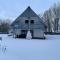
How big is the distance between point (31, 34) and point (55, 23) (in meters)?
34.3

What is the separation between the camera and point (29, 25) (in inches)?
1458

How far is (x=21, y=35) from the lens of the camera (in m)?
36.5

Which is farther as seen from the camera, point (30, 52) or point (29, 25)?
point (29, 25)

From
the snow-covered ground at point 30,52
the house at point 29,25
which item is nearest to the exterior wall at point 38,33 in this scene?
the house at point 29,25

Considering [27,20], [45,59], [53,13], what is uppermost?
[53,13]

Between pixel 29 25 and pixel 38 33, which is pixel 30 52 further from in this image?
pixel 29 25

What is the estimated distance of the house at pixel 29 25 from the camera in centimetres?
3647

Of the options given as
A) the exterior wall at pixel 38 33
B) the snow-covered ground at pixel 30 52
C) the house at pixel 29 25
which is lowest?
the snow-covered ground at pixel 30 52

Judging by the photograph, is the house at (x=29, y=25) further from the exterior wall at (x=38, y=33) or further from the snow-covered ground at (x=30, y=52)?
the snow-covered ground at (x=30, y=52)

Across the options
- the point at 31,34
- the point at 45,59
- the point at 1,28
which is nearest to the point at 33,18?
the point at 31,34

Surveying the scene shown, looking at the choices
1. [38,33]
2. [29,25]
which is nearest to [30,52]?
[38,33]

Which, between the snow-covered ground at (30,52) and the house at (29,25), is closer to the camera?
the snow-covered ground at (30,52)

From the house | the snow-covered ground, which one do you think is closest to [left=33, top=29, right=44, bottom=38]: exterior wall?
the house

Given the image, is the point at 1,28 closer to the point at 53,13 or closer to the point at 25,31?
the point at 53,13
